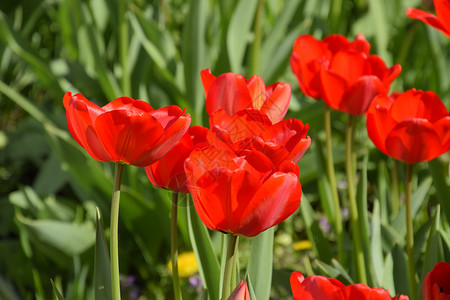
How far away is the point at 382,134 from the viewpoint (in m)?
0.90

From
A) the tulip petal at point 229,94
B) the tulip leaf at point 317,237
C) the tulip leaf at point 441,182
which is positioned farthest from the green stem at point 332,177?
the tulip petal at point 229,94

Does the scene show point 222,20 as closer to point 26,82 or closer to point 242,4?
point 242,4

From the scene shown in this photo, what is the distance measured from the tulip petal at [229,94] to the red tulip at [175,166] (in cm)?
6

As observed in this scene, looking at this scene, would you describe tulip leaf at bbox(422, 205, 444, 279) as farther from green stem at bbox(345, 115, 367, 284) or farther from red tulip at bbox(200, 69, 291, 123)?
red tulip at bbox(200, 69, 291, 123)

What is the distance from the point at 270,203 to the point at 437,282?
0.77 feet

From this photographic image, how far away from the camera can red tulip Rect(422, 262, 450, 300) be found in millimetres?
677

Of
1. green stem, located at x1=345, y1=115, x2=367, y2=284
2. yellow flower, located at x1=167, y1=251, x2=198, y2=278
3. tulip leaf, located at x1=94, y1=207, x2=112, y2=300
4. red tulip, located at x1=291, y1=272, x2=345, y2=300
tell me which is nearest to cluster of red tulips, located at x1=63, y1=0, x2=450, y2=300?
red tulip, located at x1=291, y1=272, x2=345, y2=300

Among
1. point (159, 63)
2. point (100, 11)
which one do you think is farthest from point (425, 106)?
point (100, 11)

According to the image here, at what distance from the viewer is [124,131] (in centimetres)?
64

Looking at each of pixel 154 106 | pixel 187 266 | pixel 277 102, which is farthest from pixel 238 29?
pixel 277 102

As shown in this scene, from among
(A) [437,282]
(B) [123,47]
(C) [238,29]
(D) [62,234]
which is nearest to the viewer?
(A) [437,282]

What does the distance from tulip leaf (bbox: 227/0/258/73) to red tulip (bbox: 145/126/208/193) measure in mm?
1225

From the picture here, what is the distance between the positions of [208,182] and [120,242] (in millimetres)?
1362

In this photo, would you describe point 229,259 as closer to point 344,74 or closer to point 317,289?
point 317,289
